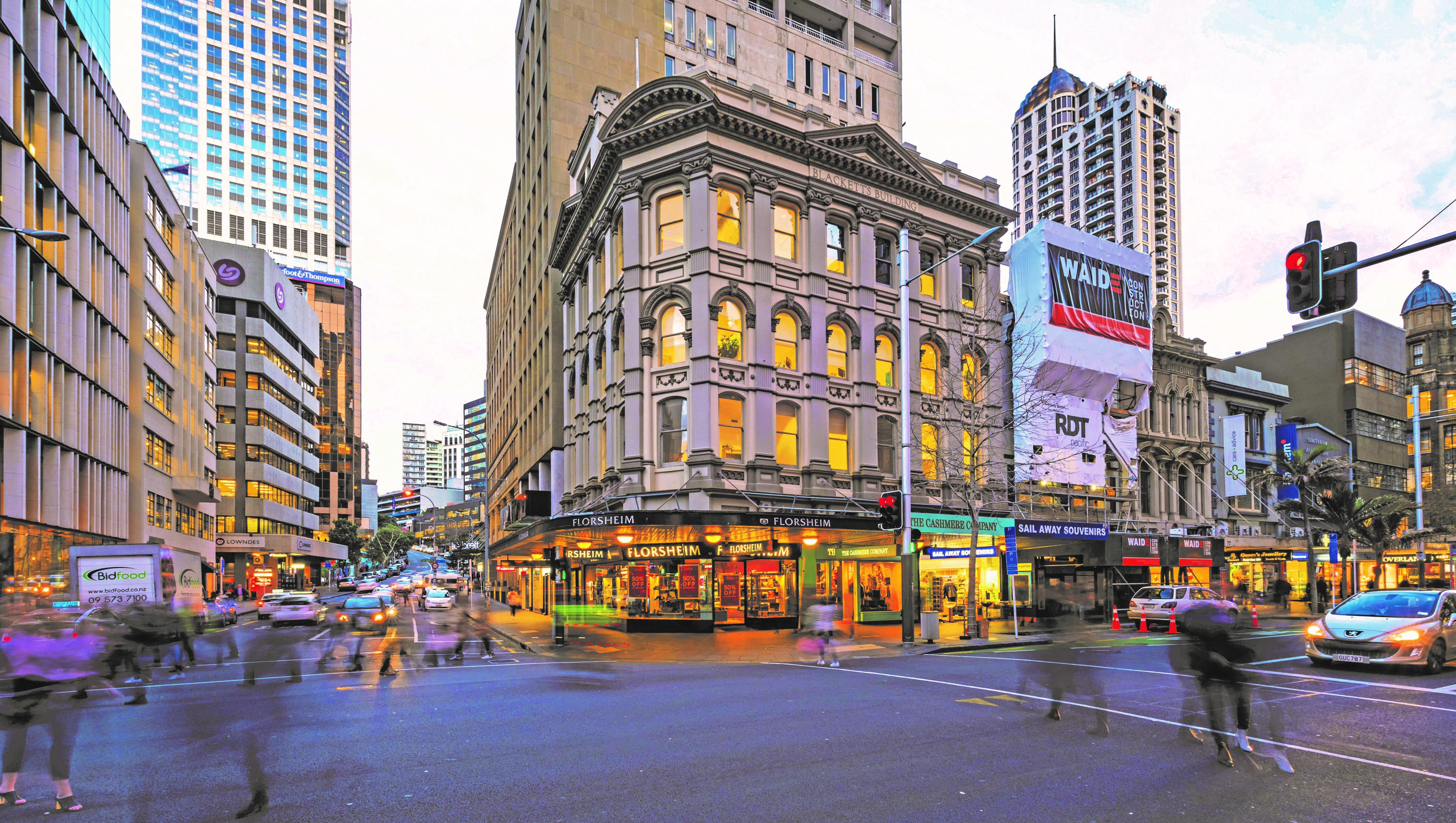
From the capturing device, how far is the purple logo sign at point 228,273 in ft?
253

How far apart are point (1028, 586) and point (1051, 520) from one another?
3.54m

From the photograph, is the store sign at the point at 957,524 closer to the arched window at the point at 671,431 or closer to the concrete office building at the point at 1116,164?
the arched window at the point at 671,431

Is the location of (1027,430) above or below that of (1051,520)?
above

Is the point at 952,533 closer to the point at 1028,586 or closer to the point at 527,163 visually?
the point at 1028,586

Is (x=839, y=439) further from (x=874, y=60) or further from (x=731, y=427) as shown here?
(x=874, y=60)

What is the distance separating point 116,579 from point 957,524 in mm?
26616

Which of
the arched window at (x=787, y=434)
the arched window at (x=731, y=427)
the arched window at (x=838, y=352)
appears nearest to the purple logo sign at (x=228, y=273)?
the arched window at (x=731, y=427)

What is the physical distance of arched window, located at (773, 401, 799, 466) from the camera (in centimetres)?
3008

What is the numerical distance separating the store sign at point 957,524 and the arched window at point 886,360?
18.4ft

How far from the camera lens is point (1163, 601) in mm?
29125

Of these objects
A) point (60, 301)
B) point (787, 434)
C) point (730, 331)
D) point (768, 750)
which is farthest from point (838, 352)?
point (60, 301)

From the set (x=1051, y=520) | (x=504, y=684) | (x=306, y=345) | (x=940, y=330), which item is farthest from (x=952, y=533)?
(x=306, y=345)

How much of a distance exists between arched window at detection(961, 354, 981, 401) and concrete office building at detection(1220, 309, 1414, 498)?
41.0 meters

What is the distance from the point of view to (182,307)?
5981 cm
